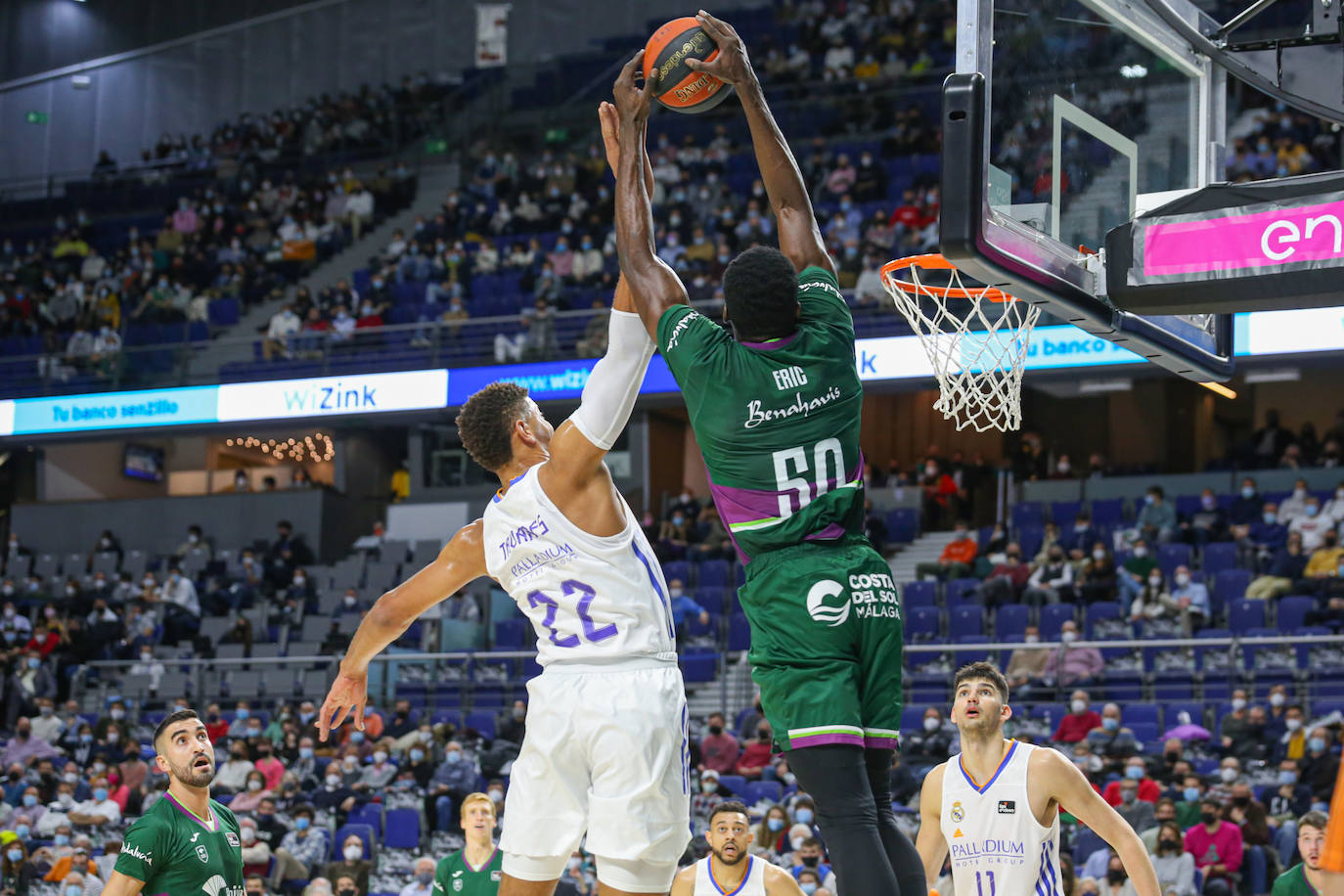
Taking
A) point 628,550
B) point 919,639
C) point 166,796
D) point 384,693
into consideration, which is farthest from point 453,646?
point 628,550

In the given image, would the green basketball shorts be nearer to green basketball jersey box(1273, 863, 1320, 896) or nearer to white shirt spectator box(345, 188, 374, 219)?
green basketball jersey box(1273, 863, 1320, 896)

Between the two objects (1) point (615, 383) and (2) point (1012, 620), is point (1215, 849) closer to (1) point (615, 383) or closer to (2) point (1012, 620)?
(2) point (1012, 620)

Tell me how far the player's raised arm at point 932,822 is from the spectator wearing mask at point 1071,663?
8.15m

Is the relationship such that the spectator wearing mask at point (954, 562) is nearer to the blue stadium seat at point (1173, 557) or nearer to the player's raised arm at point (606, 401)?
the blue stadium seat at point (1173, 557)

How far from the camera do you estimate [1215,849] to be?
10844 mm

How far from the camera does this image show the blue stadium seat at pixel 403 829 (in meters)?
13.8

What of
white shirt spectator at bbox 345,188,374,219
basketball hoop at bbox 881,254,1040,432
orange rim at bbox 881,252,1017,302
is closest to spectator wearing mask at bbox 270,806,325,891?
basketball hoop at bbox 881,254,1040,432

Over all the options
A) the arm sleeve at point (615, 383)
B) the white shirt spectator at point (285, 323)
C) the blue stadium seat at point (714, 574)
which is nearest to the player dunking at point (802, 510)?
the arm sleeve at point (615, 383)

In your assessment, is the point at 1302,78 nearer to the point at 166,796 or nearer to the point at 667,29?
the point at 667,29

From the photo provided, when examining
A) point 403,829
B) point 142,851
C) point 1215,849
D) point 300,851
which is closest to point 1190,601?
point 1215,849

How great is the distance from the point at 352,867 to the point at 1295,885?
838 cm

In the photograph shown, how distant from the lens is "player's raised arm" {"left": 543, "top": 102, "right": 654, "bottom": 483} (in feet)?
13.8

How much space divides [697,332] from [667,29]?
107 cm

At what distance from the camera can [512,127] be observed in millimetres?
29047
